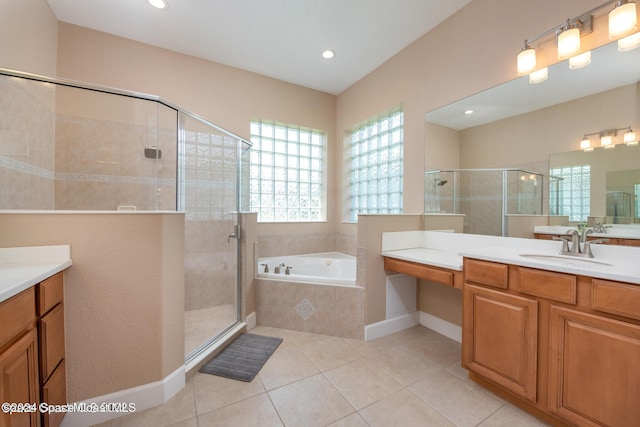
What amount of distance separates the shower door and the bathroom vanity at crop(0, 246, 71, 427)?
2.44 ft

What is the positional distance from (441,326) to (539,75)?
2.11 metres

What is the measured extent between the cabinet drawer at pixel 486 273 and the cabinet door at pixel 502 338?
52 millimetres

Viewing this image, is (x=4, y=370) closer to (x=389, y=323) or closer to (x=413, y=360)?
(x=413, y=360)

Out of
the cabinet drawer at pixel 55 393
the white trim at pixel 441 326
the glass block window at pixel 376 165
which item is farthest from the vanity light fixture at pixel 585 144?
the cabinet drawer at pixel 55 393

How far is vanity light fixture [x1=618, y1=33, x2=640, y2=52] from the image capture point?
4.26 feet

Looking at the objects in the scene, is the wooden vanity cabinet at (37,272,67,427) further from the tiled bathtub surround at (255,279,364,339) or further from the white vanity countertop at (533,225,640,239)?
the white vanity countertop at (533,225,640,239)

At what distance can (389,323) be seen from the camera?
7.36 feet

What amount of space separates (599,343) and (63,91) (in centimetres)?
351

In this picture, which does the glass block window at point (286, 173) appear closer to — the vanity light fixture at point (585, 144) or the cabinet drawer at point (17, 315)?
the cabinet drawer at point (17, 315)

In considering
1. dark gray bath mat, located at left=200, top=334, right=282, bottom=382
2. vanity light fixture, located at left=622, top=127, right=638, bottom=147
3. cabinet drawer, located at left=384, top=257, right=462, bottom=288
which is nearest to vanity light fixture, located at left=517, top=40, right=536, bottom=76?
vanity light fixture, located at left=622, top=127, right=638, bottom=147

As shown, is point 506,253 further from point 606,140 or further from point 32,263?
point 32,263

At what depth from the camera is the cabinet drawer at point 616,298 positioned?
0.99 m

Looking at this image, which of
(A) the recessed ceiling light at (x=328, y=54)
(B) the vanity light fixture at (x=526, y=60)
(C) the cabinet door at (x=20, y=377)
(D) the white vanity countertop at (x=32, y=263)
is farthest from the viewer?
(A) the recessed ceiling light at (x=328, y=54)

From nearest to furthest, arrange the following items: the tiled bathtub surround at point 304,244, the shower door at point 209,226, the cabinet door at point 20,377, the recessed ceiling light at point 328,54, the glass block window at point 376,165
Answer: the cabinet door at point 20,377 < the shower door at point 209,226 < the recessed ceiling light at point 328,54 < the glass block window at point 376,165 < the tiled bathtub surround at point 304,244
